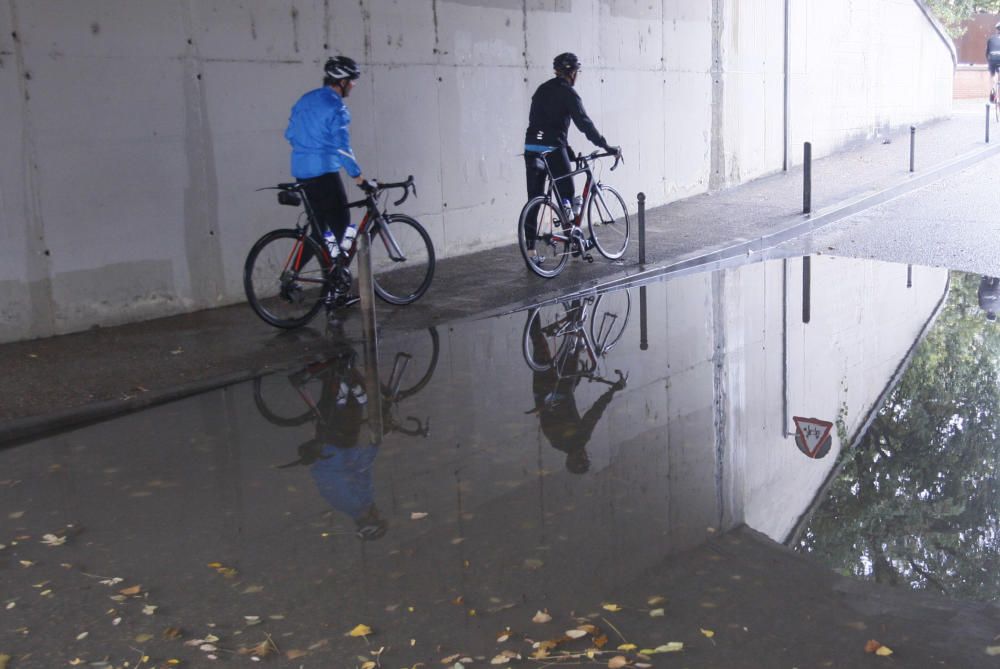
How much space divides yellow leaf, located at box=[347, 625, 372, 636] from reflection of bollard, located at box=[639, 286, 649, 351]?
5.07 meters

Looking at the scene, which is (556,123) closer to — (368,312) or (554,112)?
(554,112)

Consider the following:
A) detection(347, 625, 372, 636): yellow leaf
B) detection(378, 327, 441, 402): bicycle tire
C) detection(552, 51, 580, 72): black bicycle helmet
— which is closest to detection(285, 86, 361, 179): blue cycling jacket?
detection(378, 327, 441, 402): bicycle tire

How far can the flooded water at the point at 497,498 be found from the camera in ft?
14.2

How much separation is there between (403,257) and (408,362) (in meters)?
1.82

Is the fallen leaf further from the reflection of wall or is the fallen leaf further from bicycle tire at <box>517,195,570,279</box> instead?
bicycle tire at <box>517,195,570,279</box>

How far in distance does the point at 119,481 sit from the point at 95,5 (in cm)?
498

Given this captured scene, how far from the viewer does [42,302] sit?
30.1ft

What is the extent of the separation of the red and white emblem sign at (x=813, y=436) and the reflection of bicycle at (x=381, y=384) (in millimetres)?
2300

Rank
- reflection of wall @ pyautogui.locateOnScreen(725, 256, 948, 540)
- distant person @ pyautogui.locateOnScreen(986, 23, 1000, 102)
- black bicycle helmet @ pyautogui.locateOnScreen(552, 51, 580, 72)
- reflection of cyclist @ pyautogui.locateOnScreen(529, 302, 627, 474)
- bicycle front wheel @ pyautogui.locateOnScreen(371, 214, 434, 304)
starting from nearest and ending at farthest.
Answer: reflection of wall @ pyautogui.locateOnScreen(725, 256, 948, 540), reflection of cyclist @ pyautogui.locateOnScreen(529, 302, 627, 474), bicycle front wheel @ pyautogui.locateOnScreen(371, 214, 434, 304), black bicycle helmet @ pyautogui.locateOnScreen(552, 51, 580, 72), distant person @ pyautogui.locateOnScreen(986, 23, 1000, 102)

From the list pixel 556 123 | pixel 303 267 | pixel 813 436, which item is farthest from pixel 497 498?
pixel 556 123

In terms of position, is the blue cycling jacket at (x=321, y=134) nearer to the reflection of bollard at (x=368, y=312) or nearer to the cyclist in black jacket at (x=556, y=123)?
the reflection of bollard at (x=368, y=312)

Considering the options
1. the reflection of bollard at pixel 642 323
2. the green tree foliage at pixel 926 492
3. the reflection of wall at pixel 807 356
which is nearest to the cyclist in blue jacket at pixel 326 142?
the reflection of bollard at pixel 642 323

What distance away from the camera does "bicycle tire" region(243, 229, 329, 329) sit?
30.4 feet

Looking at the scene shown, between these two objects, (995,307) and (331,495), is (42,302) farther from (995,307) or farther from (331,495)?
(995,307)
